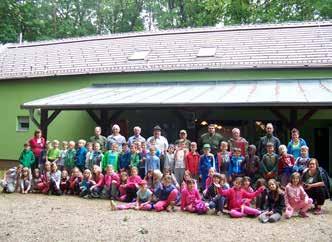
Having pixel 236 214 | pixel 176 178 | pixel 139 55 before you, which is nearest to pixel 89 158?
pixel 176 178

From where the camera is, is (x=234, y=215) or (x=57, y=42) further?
(x=57, y=42)

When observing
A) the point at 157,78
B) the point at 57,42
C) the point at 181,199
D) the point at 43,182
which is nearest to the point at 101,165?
the point at 43,182

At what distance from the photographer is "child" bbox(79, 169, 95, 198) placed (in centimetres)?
954

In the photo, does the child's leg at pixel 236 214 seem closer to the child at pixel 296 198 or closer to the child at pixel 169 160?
the child at pixel 296 198

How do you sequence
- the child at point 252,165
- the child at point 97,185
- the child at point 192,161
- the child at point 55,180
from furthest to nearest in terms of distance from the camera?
the child at point 55,180
the child at point 97,185
the child at point 192,161
the child at point 252,165

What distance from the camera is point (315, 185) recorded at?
25.6 feet

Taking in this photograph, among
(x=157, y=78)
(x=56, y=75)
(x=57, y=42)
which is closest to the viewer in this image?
(x=157, y=78)

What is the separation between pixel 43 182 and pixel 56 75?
637cm

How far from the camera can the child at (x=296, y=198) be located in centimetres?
750

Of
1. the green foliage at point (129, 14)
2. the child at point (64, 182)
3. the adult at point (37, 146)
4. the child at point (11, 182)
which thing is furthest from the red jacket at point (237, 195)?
the green foliage at point (129, 14)

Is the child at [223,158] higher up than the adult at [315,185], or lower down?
higher up

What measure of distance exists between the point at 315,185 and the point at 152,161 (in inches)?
127

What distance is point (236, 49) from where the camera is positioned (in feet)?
48.9

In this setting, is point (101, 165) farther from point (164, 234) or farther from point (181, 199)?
point (164, 234)
